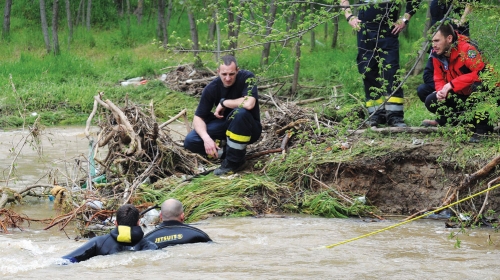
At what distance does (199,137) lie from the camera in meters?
8.76

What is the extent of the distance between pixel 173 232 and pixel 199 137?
273cm

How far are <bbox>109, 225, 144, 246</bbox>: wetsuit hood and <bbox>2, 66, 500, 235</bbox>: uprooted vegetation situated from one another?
1.56m

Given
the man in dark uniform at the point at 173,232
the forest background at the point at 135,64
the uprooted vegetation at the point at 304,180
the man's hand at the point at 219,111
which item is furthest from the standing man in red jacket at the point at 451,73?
the man in dark uniform at the point at 173,232

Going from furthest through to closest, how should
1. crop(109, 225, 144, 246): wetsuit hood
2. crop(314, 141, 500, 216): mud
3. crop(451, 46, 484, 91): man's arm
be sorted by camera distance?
crop(314, 141, 500, 216): mud, crop(451, 46, 484, 91): man's arm, crop(109, 225, 144, 246): wetsuit hood

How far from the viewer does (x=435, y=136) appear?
8.15 m

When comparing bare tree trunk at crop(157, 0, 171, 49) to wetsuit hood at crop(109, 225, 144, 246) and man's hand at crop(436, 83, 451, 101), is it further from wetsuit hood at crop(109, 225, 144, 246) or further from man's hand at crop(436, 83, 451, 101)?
wetsuit hood at crop(109, 225, 144, 246)

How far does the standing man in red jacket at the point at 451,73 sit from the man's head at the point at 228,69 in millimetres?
2195

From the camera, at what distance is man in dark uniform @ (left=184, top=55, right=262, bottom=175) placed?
841 centimetres

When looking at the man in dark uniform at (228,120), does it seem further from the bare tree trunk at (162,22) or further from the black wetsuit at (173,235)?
the bare tree trunk at (162,22)

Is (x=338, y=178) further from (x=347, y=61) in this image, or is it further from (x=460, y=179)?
(x=347, y=61)

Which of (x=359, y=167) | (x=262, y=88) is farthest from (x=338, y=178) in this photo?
(x=262, y=88)

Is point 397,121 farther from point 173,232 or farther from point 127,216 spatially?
point 127,216

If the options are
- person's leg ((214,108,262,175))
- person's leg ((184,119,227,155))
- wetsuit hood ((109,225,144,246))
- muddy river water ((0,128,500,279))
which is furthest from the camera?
person's leg ((184,119,227,155))

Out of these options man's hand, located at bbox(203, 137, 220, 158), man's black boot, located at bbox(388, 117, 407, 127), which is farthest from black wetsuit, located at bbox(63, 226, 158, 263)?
man's black boot, located at bbox(388, 117, 407, 127)
